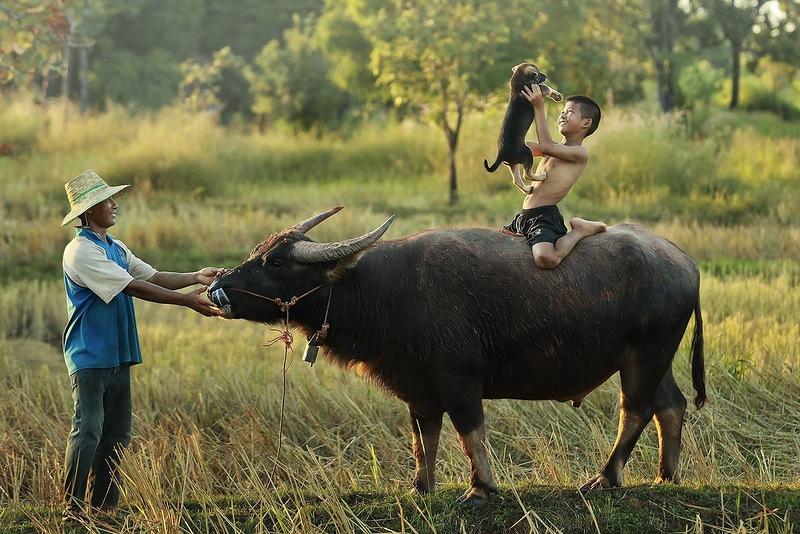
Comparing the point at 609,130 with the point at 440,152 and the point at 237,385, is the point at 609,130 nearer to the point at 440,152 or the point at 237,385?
the point at 440,152

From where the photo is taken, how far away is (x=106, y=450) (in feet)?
19.7

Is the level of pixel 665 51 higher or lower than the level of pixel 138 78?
higher

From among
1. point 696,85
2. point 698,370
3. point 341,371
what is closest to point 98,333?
point 698,370

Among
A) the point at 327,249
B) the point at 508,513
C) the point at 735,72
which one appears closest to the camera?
the point at 508,513

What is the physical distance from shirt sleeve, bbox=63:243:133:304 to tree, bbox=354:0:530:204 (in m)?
13.0

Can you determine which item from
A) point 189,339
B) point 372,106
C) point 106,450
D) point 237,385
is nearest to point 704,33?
point 372,106

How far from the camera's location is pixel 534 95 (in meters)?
5.50

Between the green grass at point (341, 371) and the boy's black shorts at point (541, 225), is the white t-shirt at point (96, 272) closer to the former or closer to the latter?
the green grass at point (341, 371)

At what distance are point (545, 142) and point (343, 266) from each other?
1.11 m

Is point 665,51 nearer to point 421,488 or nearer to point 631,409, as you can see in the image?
point 631,409

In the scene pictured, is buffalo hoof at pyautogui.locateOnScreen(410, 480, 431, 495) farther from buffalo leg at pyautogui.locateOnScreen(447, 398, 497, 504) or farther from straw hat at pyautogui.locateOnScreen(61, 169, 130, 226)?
straw hat at pyautogui.locateOnScreen(61, 169, 130, 226)

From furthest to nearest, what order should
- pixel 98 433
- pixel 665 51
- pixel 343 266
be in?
pixel 665 51
pixel 98 433
pixel 343 266

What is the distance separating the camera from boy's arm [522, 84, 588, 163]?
214 inches

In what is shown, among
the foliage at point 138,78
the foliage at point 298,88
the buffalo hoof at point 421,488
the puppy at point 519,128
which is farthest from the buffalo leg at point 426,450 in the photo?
the foliage at point 138,78
